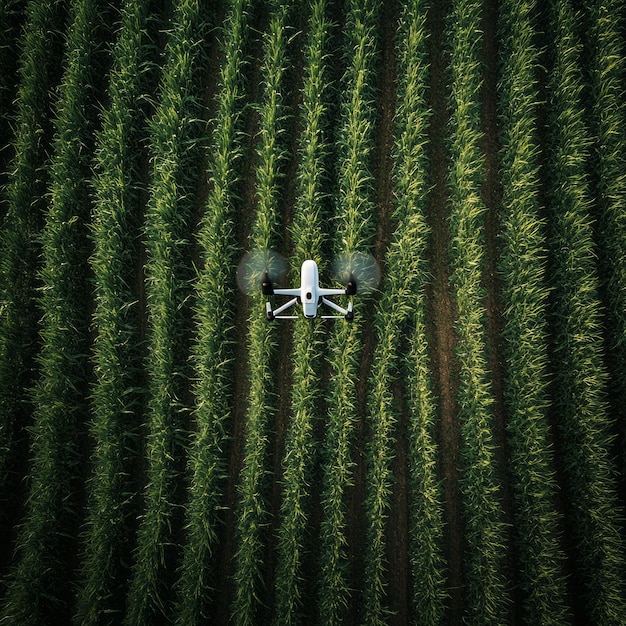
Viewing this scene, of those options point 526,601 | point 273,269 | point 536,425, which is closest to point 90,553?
point 273,269

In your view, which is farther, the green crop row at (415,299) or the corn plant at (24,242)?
the corn plant at (24,242)

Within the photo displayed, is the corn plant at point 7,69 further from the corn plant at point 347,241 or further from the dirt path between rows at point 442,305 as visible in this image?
the dirt path between rows at point 442,305

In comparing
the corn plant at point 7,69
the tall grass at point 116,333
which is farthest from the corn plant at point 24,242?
the tall grass at point 116,333

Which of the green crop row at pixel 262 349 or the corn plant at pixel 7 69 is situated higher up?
the corn plant at pixel 7 69

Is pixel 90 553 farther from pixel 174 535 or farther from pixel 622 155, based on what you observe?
pixel 622 155

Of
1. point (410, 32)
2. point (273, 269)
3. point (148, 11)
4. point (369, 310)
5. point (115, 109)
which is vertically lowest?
point (369, 310)

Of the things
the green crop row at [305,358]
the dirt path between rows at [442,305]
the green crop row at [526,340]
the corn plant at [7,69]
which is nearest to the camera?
the green crop row at [526,340]

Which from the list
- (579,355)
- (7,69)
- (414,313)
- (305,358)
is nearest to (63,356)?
(305,358)
